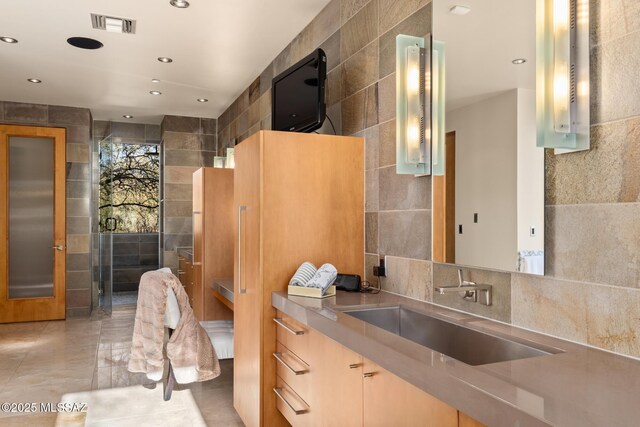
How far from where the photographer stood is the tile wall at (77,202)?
6223mm

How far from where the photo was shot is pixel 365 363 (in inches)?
61.6

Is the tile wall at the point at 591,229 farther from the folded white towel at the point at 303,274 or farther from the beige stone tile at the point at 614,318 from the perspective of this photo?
the folded white towel at the point at 303,274

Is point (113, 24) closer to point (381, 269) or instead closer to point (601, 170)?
point (381, 269)

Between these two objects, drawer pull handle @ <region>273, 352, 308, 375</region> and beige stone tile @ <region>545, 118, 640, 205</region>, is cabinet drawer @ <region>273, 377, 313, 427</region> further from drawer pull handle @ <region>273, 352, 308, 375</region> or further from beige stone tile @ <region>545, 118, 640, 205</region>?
beige stone tile @ <region>545, 118, 640, 205</region>

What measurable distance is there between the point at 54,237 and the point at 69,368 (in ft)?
8.89

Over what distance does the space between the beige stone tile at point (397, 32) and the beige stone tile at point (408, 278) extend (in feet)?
3.22

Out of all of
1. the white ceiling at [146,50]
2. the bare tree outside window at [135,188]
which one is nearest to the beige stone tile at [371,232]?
the white ceiling at [146,50]

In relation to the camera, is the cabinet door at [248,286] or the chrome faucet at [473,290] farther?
the cabinet door at [248,286]

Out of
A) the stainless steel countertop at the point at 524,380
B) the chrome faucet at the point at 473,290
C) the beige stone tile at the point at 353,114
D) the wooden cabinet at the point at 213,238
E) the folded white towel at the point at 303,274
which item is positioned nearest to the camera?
the stainless steel countertop at the point at 524,380

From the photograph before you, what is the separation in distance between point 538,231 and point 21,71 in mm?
5023

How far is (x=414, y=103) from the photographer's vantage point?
221cm

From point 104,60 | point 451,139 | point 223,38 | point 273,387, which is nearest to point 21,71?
point 104,60

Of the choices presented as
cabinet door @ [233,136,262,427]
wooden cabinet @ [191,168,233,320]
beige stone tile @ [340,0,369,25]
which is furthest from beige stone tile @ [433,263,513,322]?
wooden cabinet @ [191,168,233,320]

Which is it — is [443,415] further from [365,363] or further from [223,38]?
[223,38]
